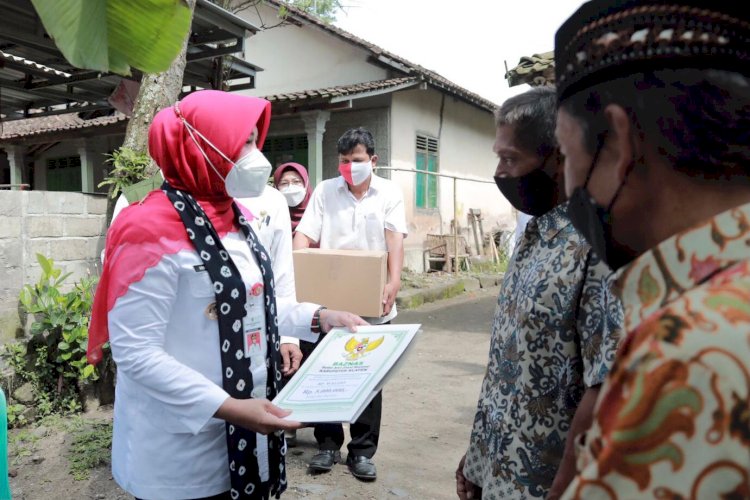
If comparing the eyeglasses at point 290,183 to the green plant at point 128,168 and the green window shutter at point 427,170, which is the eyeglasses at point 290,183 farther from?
the green window shutter at point 427,170

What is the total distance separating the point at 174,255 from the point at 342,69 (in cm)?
1105

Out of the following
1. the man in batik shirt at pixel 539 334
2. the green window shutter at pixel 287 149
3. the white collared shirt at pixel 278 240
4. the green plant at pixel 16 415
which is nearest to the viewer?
the man in batik shirt at pixel 539 334

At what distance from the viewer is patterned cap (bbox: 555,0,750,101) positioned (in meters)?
0.70

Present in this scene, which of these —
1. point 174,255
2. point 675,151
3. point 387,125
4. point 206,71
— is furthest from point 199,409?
point 387,125

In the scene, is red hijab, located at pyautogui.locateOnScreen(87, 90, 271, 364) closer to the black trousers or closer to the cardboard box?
the cardboard box

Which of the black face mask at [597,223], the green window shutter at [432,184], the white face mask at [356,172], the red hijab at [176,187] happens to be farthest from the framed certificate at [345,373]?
the green window shutter at [432,184]

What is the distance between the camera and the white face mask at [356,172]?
3.75 meters

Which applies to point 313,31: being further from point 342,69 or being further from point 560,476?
point 560,476

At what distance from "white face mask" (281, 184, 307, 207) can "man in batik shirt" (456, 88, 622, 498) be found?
2724mm

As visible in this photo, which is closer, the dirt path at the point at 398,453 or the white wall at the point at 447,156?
the dirt path at the point at 398,453

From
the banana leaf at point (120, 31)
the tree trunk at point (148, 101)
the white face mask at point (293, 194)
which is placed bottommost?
the white face mask at point (293, 194)

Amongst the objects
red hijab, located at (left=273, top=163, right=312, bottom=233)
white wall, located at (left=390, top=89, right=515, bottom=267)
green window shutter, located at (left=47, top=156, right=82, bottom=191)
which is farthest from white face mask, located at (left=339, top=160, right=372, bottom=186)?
green window shutter, located at (left=47, top=156, right=82, bottom=191)

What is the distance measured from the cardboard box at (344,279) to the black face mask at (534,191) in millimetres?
1565

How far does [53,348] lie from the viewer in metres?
4.15
